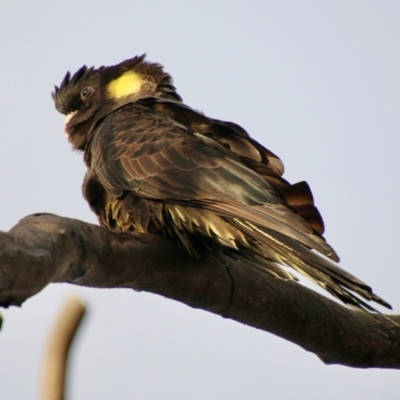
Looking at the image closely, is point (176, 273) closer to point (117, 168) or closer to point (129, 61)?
point (117, 168)

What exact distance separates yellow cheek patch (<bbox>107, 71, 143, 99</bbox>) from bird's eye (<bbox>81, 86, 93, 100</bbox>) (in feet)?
0.38

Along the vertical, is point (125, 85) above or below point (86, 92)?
above

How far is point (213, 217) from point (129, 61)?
1985mm

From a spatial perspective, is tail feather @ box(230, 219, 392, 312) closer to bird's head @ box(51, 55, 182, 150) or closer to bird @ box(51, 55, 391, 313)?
bird @ box(51, 55, 391, 313)

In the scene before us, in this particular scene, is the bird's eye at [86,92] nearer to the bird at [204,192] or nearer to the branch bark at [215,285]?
the bird at [204,192]

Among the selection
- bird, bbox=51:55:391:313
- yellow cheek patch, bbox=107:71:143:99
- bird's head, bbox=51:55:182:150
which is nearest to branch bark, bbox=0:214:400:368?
bird, bbox=51:55:391:313

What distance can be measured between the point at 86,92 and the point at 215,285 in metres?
2.00

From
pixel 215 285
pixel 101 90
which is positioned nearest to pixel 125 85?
pixel 101 90

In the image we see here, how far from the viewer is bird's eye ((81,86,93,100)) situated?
4.89 metres

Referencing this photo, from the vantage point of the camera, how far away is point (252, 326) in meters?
3.58

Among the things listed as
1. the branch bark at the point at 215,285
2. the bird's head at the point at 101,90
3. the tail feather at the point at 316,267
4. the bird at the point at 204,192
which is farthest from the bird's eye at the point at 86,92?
the tail feather at the point at 316,267

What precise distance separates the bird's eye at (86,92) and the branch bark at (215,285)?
1.74 meters

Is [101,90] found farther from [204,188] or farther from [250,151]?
[204,188]

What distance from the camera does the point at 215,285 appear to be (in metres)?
3.40
